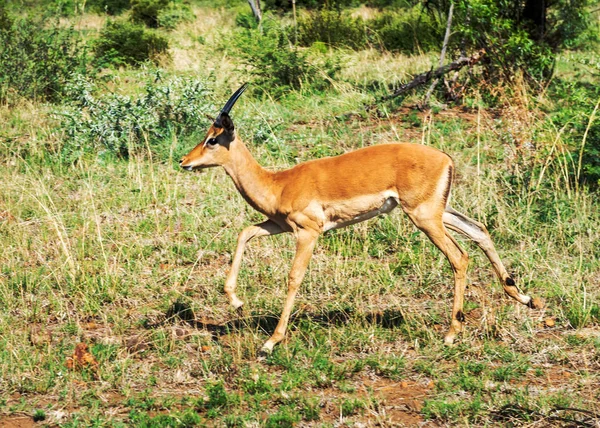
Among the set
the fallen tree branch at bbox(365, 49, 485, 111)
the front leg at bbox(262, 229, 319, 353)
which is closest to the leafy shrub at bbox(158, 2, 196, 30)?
the fallen tree branch at bbox(365, 49, 485, 111)

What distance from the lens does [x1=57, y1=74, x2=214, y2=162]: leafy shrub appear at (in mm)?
10312

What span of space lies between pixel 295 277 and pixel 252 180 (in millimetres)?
868

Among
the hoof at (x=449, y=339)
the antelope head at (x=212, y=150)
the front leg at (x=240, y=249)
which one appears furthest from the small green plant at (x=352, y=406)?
the antelope head at (x=212, y=150)

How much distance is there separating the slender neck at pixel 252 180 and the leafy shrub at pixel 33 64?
6.66 m

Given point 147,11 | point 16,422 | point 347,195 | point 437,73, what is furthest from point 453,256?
point 147,11

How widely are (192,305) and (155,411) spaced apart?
5.07 ft

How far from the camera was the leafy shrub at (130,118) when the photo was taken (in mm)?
10312

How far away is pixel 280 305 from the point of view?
22.3 ft

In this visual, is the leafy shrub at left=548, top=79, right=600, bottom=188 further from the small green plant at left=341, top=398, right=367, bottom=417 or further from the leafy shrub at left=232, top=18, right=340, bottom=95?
the leafy shrub at left=232, top=18, right=340, bottom=95

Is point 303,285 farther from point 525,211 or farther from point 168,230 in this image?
point 525,211

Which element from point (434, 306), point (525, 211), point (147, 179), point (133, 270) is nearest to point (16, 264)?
point (133, 270)

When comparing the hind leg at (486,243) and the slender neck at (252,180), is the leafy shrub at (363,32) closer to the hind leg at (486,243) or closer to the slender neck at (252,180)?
the hind leg at (486,243)

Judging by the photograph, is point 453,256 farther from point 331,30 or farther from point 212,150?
point 331,30

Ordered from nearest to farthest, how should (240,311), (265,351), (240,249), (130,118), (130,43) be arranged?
(265,351), (240,249), (240,311), (130,118), (130,43)
